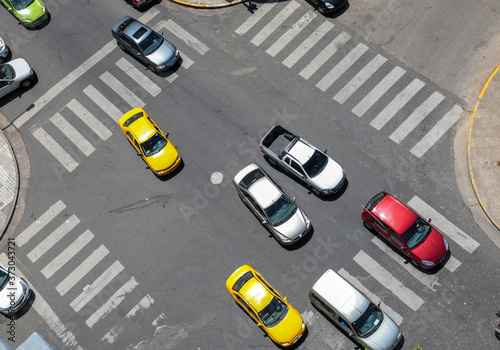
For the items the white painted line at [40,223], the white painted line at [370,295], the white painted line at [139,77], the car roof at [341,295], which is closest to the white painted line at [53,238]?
the white painted line at [40,223]

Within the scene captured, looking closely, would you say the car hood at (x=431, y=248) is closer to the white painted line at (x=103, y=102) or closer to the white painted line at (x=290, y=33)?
the white painted line at (x=290, y=33)

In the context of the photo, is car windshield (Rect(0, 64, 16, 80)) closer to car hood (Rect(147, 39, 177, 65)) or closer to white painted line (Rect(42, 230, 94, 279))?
car hood (Rect(147, 39, 177, 65))

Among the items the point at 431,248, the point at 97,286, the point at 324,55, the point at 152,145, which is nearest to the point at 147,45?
the point at 152,145

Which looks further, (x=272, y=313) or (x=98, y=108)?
(x=98, y=108)

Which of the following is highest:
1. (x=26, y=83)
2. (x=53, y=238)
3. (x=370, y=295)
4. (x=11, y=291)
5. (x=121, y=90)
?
(x=26, y=83)

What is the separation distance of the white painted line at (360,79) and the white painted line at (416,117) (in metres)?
3.16

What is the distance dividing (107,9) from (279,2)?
10.8m

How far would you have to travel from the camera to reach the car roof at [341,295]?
A: 20484 millimetres

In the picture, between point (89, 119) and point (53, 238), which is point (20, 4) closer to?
point (89, 119)

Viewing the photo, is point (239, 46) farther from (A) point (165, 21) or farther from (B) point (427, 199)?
(B) point (427, 199)

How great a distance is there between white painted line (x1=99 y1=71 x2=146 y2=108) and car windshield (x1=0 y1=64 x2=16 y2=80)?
5.05m

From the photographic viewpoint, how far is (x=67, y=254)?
24.4 m

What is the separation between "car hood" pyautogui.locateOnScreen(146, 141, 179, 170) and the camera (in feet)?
82.5

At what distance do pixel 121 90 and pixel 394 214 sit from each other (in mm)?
16393
